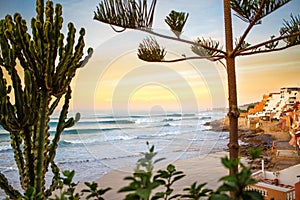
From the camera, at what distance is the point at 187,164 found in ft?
6.36

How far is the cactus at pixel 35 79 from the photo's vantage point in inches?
36.5

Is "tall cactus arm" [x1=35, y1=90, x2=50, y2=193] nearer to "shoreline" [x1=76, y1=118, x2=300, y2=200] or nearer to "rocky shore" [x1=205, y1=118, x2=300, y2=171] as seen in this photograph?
"shoreline" [x1=76, y1=118, x2=300, y2=200]

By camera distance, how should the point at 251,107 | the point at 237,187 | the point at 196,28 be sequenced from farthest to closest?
the point at 251,107 → the point at 196,28 → the point at 237,187

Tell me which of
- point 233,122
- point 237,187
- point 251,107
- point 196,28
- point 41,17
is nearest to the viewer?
point 237,187

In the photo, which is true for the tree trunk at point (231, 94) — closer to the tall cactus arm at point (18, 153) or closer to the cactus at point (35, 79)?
the cactus at point (35, 79)

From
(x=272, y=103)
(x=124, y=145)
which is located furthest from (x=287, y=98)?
(x=124, y=145)

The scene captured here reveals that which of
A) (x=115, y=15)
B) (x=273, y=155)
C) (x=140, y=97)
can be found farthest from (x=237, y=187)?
(x=273, y=155)

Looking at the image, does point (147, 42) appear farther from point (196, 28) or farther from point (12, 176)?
point (12, 176)

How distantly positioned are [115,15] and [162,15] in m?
0.49

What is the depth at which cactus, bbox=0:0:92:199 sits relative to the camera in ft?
3.05

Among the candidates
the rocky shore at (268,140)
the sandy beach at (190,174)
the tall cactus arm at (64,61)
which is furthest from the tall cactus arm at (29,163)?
the rocky shore at (268,140)

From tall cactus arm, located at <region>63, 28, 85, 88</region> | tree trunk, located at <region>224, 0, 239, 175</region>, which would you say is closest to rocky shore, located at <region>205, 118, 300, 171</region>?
tree trunk, located at <region>224, 0, 239, 175</region>

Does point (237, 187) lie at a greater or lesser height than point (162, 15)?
lesser

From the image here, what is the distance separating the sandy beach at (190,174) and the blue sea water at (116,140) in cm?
6
